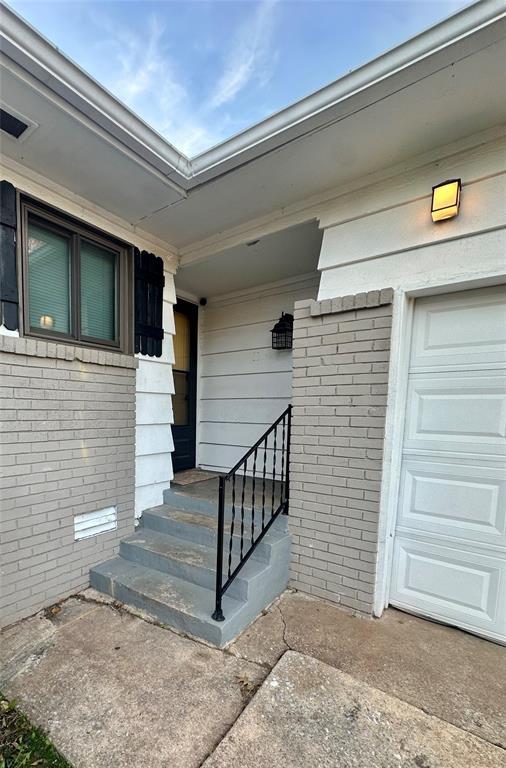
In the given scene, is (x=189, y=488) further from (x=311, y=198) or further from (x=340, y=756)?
(x=311, y=198)

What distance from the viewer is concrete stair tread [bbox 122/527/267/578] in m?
2.19

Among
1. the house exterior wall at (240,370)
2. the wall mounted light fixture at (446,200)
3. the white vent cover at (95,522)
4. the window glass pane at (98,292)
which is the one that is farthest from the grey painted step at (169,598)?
the wall mounted light fixture at (446,200)

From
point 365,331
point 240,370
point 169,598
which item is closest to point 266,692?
point 169,598

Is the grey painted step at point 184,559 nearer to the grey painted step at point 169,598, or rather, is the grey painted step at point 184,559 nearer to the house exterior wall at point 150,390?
the grey painted step at point 169,598

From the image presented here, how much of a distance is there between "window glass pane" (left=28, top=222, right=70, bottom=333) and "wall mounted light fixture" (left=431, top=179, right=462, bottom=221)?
2486 millimetres

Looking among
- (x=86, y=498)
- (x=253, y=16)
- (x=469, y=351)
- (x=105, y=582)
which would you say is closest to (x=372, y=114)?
(x=253, y=16)

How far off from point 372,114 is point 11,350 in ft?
7.99

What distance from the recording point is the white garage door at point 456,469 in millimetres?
1903

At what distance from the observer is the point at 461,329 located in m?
2.02

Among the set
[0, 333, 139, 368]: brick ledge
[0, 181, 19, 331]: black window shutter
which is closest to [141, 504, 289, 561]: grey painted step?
[0, 333, 139, 368]: brick ledge

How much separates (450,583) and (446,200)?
2290 mm

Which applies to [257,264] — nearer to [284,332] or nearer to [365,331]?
[284,332]

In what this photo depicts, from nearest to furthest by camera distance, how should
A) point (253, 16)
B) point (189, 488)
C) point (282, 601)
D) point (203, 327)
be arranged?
1. point (253, 16)
2. point (282, 601)
3. point (189, 488)
4. point (203, 327)

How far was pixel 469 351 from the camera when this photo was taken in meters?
1.99
